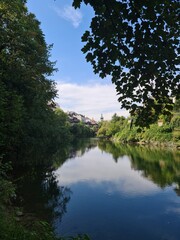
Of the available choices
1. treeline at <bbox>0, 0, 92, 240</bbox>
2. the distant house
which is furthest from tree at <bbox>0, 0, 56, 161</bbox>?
the distant house

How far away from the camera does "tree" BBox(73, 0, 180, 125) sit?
352 centimetres

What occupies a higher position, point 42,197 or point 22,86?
point 22,86

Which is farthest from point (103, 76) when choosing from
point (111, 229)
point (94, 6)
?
point (111, 229)

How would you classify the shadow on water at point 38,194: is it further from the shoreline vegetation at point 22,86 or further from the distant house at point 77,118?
the distant house at point 77,118

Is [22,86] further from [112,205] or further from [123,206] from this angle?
[123,206]

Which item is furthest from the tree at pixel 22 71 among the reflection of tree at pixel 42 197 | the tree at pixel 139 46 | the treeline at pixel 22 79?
the tree at pixel 139 46

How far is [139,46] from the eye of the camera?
12.2 ft

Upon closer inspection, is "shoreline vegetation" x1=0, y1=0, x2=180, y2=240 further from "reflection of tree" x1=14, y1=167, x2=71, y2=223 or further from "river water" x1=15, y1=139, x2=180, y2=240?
"river water" x1=15, y1=139, x2=180, y2=240

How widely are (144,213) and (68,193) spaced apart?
5.85 metres

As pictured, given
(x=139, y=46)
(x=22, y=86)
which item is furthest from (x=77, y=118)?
(x=139, y=46)

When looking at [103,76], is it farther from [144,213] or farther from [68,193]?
[68,193]

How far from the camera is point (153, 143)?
53.8m

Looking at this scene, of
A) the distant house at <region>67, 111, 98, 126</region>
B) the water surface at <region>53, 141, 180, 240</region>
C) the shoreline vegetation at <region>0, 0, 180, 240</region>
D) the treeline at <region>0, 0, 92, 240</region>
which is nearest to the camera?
the water surface at <region>53, 141, 180, 240</region>

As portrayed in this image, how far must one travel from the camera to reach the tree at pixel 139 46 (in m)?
3.52
